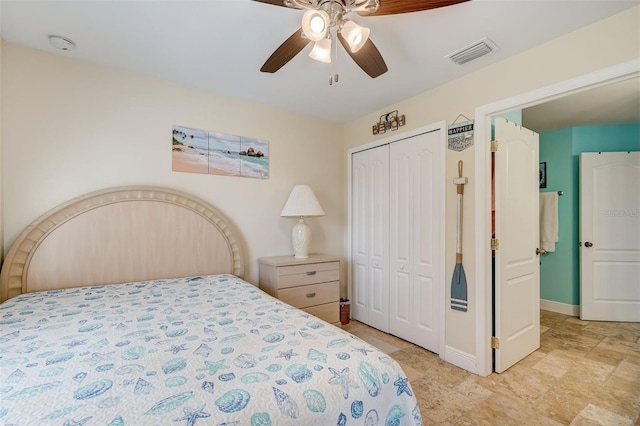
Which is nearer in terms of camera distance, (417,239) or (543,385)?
(543,385)

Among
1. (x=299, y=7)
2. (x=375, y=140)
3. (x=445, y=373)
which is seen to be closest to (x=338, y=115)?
(x=375, y=140)

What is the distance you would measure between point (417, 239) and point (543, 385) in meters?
1.39

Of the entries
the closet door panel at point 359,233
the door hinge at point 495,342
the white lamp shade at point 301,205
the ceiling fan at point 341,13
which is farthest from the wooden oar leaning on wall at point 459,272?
the ceiling fan at point 341,13

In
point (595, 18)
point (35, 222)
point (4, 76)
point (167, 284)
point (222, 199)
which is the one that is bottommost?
point (167, 284)

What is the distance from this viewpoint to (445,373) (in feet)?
7.41

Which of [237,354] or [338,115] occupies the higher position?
[338,115]

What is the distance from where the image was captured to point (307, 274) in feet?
9.27

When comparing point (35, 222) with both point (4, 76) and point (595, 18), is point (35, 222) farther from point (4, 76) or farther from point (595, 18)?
point (595, 18)

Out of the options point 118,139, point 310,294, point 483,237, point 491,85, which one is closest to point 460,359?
point 483,237

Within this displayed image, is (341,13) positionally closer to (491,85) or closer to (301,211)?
(491,85)

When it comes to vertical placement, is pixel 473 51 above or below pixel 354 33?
above

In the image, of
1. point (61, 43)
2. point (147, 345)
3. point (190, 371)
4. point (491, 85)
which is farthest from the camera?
point (491, 85)

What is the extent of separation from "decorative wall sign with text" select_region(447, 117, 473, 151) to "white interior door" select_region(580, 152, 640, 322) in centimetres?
232

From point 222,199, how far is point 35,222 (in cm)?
131
